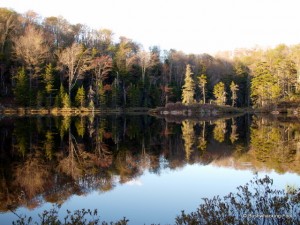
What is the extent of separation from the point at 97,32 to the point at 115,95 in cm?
1751

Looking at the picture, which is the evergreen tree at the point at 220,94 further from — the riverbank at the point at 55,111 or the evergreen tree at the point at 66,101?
the evergreen tree at the point at 66,101

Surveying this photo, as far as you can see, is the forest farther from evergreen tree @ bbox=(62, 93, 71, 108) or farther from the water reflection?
the water reflection

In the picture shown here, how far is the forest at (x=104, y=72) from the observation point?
50.8 m

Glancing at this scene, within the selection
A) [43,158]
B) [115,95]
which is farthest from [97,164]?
[115,95]

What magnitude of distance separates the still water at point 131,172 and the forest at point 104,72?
32862 mm

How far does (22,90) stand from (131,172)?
129 feet

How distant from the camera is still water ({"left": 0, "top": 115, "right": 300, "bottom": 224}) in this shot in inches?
323

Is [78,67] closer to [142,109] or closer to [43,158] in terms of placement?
[142,109]

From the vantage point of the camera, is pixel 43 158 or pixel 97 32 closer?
pixel 43 158

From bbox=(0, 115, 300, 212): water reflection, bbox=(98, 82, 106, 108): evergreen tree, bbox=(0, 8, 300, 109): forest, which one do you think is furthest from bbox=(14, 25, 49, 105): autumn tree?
bbox=(0, 115, 300, 212): water reflection

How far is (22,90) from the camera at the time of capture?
47312 mm

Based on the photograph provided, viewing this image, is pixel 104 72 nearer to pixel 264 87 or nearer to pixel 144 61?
pixel 144 61

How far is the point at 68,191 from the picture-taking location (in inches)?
366

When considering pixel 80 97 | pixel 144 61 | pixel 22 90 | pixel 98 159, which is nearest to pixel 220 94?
pixel 144 61
